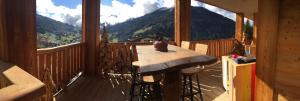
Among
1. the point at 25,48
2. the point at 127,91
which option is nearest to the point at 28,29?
the point at 25,48

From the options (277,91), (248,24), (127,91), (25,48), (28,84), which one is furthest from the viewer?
(248,24)

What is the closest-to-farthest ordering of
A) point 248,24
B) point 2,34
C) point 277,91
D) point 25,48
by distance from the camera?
point 2,34 < point 25,48 < point 277,91 < point 248,24

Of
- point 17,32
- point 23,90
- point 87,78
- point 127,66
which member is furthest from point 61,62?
point 23,90

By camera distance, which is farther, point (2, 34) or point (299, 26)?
point (299, 26)

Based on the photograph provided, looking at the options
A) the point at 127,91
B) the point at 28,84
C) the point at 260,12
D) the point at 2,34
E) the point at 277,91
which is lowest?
the point at 127,91

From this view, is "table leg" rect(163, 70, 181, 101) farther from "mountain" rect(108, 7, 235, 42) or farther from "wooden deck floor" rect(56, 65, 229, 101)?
"mountain" rect(108, 7, 235, 42)

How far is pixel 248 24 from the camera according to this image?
11.3 m

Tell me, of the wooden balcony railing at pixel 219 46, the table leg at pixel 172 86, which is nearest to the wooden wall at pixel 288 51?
the table leg at pixel 172 86

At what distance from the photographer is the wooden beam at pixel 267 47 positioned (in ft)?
10.0

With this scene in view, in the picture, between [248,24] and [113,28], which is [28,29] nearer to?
[113,28]

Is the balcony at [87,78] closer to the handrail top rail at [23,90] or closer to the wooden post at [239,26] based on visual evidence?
the wooden post at [239,26]

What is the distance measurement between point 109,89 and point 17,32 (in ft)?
10.8

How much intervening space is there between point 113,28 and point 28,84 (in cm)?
919

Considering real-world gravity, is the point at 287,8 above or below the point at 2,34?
above
